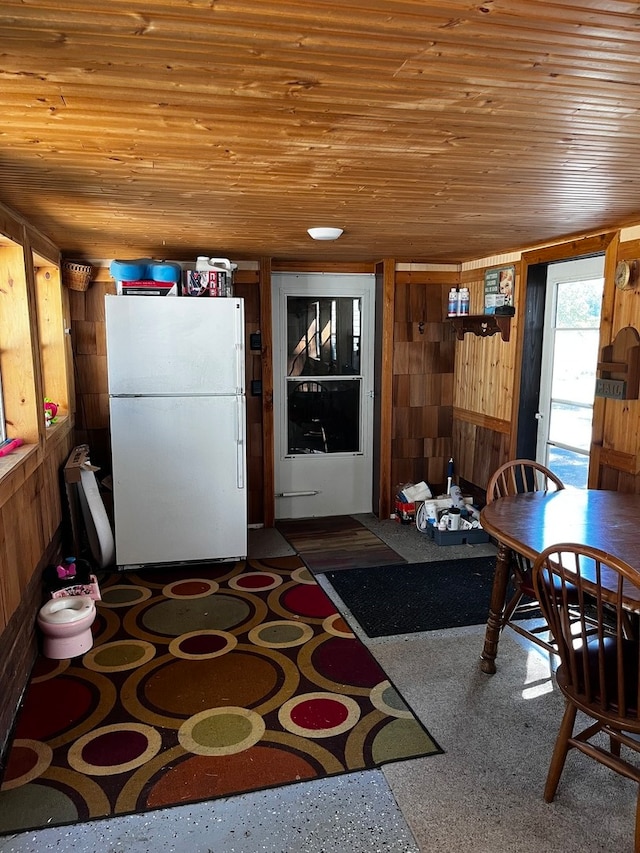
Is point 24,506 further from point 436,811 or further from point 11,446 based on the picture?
point 436,811

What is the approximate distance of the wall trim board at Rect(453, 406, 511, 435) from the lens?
4340 mm

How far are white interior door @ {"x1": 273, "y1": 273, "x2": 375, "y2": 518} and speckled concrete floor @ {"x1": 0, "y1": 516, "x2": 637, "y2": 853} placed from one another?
273 cm

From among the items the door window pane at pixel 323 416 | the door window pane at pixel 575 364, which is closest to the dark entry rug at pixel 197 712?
the door window pane at pixel 323 416

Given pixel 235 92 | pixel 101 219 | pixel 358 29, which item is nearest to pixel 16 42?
pixel 235 92

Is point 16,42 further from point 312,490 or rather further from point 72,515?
point 312,490

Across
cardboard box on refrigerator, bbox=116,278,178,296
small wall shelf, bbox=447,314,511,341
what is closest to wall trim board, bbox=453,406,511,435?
small wall shelf, bbox=447,314,511,341

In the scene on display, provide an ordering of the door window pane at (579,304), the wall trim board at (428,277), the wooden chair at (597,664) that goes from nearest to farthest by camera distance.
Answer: the wooden chair at (597,664), the door window pane at (579,304), the wall trim board at (428,277)

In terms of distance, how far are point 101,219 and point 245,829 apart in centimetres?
274

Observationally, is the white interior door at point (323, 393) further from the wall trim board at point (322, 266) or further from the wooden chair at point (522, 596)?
the wooden chair at point (522, 596)

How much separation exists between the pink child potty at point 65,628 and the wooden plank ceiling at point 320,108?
1.91 metres

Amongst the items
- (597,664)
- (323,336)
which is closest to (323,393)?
(323,336)

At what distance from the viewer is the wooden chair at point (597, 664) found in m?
1.78

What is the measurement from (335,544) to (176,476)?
1330mm

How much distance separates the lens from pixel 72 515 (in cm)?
380
